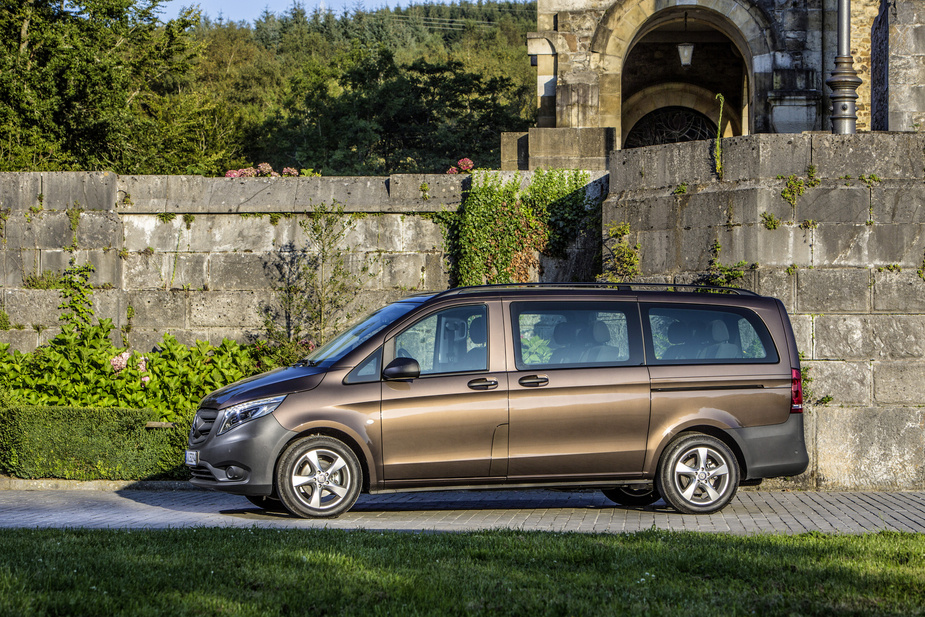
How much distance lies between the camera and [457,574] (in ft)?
16.4

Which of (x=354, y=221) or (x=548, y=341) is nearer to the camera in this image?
(x=548, y=341)

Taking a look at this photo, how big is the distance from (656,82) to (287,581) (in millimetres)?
21075

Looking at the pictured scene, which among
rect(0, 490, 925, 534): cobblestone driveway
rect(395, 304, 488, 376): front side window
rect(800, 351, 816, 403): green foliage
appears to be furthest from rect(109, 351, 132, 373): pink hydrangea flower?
rect(800, 351, 816, 403): green foliage

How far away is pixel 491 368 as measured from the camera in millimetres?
7785

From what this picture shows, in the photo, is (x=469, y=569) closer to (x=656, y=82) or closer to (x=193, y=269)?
(x=193, y=269)

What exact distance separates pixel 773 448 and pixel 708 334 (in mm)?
1129

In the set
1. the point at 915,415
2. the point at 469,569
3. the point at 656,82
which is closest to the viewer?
the point at 469,569

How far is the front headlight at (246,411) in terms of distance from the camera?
25.0 feet

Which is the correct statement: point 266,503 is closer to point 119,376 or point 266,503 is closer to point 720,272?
point 119,376

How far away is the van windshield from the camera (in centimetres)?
797

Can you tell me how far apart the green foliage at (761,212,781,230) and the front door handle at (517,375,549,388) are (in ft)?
12.8

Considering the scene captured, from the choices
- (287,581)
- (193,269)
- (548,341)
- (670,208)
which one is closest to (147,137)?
(193,269)

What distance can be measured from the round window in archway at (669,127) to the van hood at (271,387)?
16936 millimetres

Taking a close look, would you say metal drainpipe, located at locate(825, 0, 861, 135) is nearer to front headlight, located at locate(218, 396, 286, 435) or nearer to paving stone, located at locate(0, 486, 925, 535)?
paving stone, located at locate(0, 486, 925, 535)
